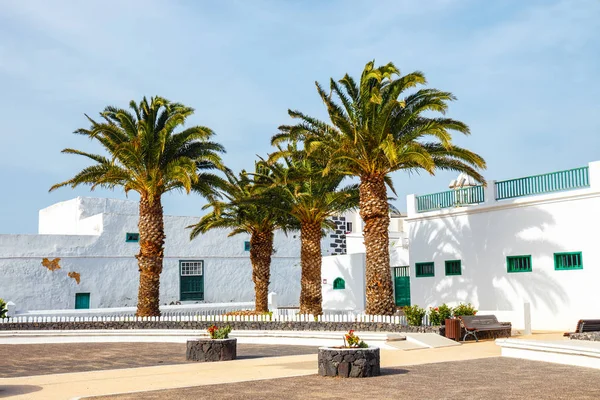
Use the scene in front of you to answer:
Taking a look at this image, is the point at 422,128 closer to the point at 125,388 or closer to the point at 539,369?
the point at 539,369

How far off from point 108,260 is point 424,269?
54.0 feet

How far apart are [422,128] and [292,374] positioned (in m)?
10.6

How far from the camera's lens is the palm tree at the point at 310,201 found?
24.5 m

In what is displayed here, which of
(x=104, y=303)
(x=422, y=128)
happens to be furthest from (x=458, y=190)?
(x=104, y=303)

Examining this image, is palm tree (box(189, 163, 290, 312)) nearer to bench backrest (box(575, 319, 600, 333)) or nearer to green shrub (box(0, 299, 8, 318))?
green shrub (box(0, 299, 8, 318))

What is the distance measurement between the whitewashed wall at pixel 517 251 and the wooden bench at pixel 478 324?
7.98 ft

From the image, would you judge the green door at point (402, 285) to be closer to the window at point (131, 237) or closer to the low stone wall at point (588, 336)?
the window at point (131, 237)

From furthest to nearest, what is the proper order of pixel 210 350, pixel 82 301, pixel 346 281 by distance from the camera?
pixel 346 281
pixel 82 301
pixel 210 350

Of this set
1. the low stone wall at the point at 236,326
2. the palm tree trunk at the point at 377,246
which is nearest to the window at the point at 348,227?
the low stone wall at the point at 236,326

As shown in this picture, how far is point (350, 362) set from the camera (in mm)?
12898

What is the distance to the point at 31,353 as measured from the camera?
19.7 meters

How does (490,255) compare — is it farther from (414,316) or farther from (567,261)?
(414,316)

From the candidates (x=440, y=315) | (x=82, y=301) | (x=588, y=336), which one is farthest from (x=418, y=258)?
(x=82, y=301)

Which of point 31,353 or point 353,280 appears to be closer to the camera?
point 31,353
